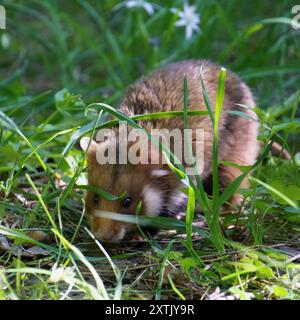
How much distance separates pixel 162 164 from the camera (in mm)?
4027

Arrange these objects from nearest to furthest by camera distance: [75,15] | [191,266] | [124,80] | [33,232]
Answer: [191,266] < [33,232] < [124,80] < [75,15]

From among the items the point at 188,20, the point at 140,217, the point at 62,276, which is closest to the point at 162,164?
the point at 140,217

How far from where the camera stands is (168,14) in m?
6.27

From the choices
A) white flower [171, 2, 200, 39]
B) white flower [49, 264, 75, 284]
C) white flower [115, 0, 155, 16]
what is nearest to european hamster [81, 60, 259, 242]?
white flower [49, 264, 75, 284]

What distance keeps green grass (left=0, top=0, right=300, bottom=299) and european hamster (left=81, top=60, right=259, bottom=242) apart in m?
0.15

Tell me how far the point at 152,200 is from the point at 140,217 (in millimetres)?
490

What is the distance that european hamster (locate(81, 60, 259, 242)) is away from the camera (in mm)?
3766

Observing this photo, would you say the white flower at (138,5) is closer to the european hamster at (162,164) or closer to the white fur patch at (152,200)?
the european hamster at (162,164)

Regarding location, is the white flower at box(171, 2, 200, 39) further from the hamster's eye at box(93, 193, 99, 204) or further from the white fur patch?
the hamster's eye at box(93, 193, 99, 204)

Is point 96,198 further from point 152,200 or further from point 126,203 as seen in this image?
point 152,200

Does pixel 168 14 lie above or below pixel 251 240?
above
